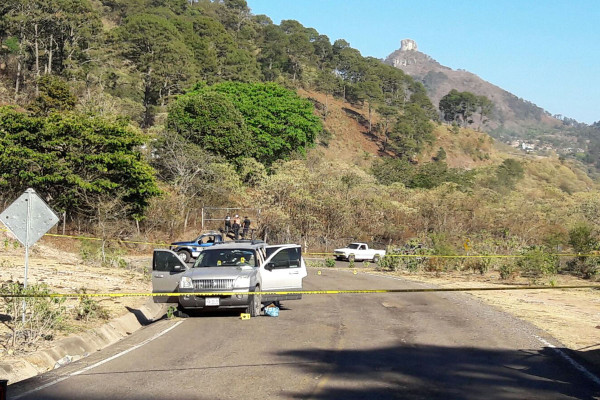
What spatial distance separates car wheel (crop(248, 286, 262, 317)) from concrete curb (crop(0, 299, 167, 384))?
275 centimetres

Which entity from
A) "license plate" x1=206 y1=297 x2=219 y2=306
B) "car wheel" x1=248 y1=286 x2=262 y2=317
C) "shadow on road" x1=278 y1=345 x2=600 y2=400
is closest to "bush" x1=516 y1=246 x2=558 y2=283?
"car wheel" x1=248 y1=286 x2=262 y2=317

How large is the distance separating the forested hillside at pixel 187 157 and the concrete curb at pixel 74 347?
19.9 meters

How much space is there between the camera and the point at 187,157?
49719mm

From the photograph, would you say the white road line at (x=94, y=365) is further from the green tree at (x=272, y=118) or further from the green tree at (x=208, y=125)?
the green tree at (x=272, y=118)

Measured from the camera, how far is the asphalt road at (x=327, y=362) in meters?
8.60

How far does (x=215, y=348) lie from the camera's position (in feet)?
38.5

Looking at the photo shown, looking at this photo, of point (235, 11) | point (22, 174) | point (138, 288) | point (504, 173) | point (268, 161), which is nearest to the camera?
point (138, 288)

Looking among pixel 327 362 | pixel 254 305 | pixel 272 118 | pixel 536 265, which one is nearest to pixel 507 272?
pixel 536 265

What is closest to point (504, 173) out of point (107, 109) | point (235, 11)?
point (235, 11)

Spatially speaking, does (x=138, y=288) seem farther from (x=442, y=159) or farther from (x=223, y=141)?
(x=442, y=159)

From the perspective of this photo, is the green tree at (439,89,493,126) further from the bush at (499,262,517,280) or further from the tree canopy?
the bush at (499,262,517,280)

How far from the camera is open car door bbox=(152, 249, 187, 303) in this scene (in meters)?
15.8

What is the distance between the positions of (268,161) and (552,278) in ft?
140

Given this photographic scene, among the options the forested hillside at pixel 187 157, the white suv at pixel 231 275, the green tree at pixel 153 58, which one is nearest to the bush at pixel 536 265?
the forested hillside at pixel 187 157
